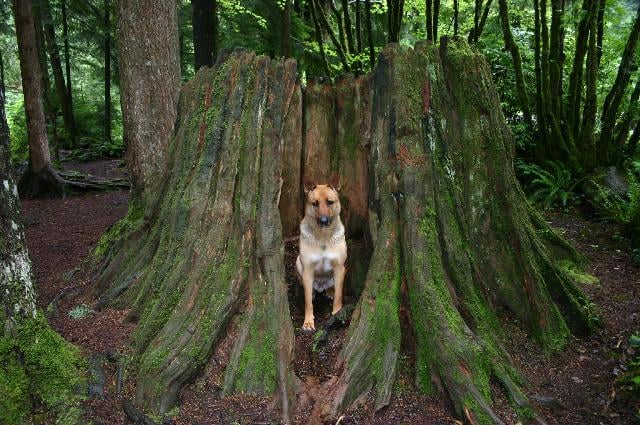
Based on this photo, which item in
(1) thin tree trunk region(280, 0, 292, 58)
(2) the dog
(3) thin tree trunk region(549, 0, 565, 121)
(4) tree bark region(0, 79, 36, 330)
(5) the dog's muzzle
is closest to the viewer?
(4) tree bark region(0, 79, 36, 330)

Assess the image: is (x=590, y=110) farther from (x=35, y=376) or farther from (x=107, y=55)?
(x=107, y=55)

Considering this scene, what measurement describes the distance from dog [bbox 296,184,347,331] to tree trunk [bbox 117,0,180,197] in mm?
3105

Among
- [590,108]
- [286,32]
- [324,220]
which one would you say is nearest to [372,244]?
[324,220]

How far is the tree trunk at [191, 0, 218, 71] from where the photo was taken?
12969 mm

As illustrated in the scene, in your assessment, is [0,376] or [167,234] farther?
[167,234]

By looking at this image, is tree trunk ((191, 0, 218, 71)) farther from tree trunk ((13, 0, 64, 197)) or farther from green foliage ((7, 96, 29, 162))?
green foliage ((7, 96, 29, 162))

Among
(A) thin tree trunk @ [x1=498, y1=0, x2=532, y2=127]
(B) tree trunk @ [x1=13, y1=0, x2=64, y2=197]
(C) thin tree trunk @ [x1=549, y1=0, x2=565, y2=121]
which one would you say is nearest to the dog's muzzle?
(C) thin tree trunk @ [x1=549, y1=0, x2=565, y2=121]

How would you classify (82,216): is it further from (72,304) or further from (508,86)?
(508,86)

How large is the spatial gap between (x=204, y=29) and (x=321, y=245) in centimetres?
954

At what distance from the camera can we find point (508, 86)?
13.4 meters

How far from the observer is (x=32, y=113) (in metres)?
13.6

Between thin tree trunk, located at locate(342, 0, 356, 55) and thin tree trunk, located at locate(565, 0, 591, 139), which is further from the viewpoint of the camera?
thin tree trunk, located at locate(342, 0, 356, 55)

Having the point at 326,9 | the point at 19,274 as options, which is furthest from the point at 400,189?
the point at 326,9

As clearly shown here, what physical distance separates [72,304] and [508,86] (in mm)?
12108
